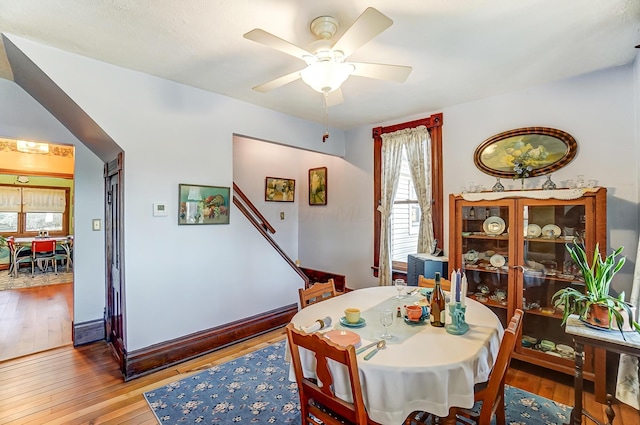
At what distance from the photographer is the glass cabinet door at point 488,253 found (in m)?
2.85

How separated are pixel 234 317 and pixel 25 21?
2925 mm

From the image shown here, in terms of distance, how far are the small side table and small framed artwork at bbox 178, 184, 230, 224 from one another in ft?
9.90

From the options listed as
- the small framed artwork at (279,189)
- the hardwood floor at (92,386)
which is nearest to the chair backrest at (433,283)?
the hardwood floor at (92,386)

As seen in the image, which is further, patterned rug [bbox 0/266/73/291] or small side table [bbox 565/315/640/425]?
patterned rug [bbox 0/266/73/291]

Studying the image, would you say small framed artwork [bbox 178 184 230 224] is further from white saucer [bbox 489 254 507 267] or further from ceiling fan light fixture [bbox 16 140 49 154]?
ceiling fan light fixture [bbox 16 140 49 154]

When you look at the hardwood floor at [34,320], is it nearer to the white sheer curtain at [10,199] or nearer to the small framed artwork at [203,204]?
the small framed artwork at [203,204]

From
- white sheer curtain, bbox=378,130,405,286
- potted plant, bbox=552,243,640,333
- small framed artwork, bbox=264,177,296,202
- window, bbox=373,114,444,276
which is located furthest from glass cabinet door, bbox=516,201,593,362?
small framed artwork, bbox=264,177,296,202

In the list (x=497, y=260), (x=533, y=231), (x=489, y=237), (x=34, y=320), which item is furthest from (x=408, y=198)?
(x=34, y=320)

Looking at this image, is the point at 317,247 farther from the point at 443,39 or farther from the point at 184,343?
the point at 443,39

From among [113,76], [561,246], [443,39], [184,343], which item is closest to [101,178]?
[113,76]

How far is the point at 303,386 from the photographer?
1491mm

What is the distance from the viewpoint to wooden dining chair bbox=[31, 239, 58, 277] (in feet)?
22.5

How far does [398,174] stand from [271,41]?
8.89 ft

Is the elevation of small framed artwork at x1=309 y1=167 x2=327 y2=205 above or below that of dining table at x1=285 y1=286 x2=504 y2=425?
above
